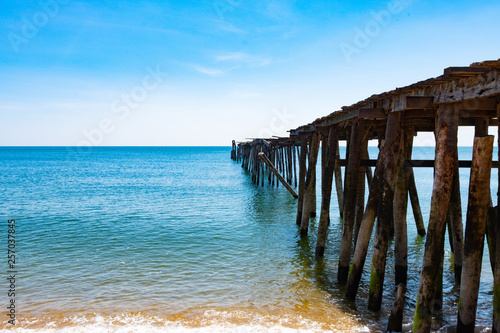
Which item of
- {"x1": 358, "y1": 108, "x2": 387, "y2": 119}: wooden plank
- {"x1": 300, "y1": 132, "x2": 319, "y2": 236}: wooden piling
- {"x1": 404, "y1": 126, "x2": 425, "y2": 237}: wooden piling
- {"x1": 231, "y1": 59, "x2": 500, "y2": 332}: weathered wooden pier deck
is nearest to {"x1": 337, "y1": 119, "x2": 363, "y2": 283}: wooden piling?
{"x1": 231, "y1": 59, "x2": 500, "y2": 332}: weathered wooden pier deck

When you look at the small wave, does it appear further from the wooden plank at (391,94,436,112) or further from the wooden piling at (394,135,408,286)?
the wooden plank at (391,94,436,112)

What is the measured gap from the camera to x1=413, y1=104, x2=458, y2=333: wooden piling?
456 cm

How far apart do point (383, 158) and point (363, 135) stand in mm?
1370

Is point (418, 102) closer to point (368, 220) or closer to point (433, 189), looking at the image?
point (433, 189)

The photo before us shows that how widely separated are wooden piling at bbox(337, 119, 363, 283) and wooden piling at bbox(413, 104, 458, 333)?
2.30 m

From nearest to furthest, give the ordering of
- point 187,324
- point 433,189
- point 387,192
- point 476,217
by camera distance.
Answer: point 476,217 → point 433,189 → point 387,192 → point 187,324

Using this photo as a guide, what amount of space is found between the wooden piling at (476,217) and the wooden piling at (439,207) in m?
0.29

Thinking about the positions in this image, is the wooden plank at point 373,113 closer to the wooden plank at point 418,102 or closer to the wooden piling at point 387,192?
the wooden piling at point 387,192

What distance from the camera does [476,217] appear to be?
4281mm

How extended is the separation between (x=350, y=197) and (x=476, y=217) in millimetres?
3029

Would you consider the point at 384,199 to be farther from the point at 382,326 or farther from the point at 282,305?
the point at 282,305

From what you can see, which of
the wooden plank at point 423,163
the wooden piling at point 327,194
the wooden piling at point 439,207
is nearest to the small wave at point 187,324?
the wooden piling at point 439,207

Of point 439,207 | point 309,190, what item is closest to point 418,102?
point 439,207

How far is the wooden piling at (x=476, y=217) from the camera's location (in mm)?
4176
